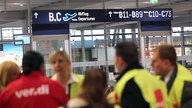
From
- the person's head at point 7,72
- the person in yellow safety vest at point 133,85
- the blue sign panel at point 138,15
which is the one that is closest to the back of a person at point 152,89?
the person in yellow safety vest at point 133,85

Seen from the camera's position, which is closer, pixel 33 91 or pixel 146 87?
pixel 146 87

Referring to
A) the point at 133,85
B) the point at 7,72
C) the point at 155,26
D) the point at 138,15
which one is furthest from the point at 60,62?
the point at 155,26

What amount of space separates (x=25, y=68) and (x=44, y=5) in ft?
39.9

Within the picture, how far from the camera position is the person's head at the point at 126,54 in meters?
3.01

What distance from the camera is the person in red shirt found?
335 centimetres

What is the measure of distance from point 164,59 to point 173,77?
0.54ft

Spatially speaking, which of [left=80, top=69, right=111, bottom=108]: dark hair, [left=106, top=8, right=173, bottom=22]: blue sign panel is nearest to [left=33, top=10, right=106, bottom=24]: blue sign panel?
[left=106, top=8, right=173, bottom=22]: blue sign panel

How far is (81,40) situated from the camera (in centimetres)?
1667

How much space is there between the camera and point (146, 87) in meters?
2.97

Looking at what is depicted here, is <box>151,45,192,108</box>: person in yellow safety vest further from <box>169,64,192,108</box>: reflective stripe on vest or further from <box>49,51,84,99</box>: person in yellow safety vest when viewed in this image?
<box>49,51,84,99</box>: person in yellow safety vest

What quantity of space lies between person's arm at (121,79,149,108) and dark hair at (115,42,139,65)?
0.16 m

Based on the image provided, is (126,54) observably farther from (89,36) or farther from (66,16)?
(89,36)

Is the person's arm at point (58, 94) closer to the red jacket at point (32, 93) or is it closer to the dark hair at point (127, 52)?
the red jacket at point (32, 93)

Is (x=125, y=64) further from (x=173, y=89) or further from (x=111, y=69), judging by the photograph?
(x=111, y=69)
